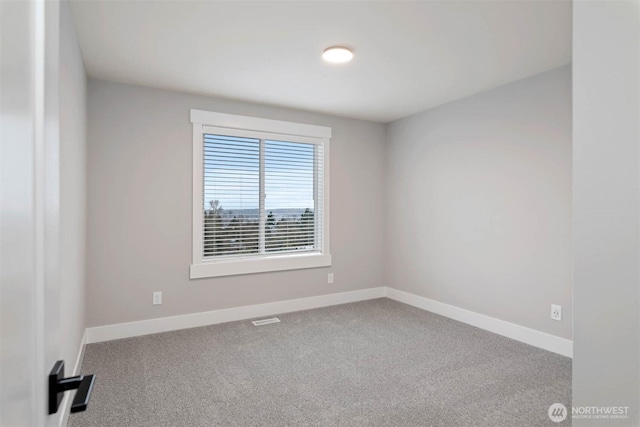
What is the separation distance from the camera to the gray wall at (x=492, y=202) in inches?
126

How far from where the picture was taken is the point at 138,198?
3574mm

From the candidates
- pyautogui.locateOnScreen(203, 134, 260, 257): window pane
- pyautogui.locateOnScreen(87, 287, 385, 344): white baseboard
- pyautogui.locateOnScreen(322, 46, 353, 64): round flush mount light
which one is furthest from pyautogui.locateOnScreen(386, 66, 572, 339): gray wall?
pyautogui.locateOnScreen(203, 134, 260, 257): window pane

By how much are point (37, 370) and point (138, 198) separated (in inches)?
129

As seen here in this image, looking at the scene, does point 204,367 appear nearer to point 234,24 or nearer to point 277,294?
point 277,294

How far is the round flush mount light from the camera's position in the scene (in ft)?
9.05

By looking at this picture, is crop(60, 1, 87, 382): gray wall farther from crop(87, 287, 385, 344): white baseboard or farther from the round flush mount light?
the round flush mount light

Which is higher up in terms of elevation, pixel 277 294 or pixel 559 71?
pixel 559 71

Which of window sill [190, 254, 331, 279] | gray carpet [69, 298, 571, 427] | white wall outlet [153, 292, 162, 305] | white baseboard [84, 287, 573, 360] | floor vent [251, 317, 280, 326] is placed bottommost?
gray carpet [69, 298, 571, 427]

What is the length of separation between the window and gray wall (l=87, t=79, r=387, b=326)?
118 mm

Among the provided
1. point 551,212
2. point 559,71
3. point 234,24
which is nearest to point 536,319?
point 551,212

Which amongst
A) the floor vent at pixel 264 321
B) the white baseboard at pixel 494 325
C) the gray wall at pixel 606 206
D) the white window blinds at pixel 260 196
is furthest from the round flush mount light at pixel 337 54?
the white baseboard at pixel 494 325

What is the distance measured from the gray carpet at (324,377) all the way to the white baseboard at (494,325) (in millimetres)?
102
